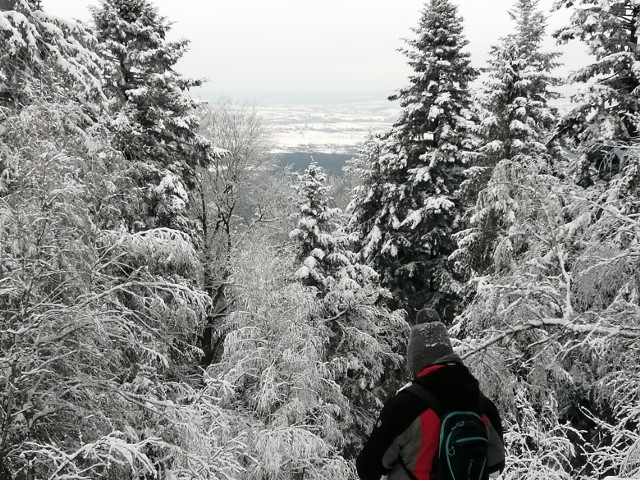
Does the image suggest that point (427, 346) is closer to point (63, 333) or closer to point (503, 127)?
point (63, 333)

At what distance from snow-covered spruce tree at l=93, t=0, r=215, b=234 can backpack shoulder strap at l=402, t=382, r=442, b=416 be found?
12.5 meters

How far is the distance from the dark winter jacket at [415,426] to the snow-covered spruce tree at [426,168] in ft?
47.9

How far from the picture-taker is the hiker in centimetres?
245

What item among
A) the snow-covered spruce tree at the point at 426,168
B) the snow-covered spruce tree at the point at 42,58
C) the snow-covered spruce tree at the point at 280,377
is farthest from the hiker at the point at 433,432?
the snow-covered spruce tree at the point at 426,168

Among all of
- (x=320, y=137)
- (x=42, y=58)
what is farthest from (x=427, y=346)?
(x=320, y=137)

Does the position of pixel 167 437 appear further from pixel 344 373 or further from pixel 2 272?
pixel 344 373

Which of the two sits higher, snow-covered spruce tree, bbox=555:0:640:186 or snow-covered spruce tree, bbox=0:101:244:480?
snow-covered spruce tree, bbox=555:0:640:186

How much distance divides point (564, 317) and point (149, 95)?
1230 cm

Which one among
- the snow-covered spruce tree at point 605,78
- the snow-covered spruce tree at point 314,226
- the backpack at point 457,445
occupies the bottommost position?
the snow-covered spruce tree at point 314,226

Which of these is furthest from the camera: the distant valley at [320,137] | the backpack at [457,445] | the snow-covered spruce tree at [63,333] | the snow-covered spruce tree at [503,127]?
the distant valley at [320,137]

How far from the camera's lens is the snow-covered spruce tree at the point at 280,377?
11688 mm

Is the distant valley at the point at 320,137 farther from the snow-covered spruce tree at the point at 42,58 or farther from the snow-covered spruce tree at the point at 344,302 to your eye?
the snow-covered spruce tree at the point at 42,58

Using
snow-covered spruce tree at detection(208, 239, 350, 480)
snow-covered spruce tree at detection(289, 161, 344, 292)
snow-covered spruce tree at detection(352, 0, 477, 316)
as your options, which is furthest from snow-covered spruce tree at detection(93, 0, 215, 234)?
snow-covered spruce tree at detection(352, 0, 477, 316)

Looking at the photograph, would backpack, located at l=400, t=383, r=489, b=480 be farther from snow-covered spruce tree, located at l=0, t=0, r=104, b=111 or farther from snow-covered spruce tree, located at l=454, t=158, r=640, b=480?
snow-covered spruce tree, located at l=0, t=0, r=104, b=111
